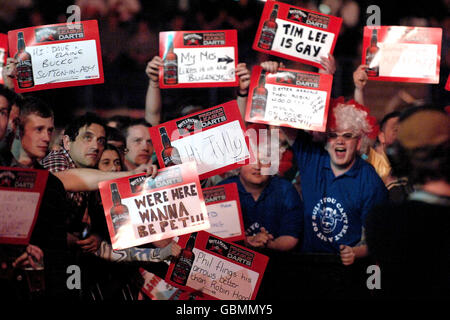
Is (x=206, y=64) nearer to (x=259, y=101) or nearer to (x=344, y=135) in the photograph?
(x=259, y=101)

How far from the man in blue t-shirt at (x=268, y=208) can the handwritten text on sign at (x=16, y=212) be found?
3.12 ft

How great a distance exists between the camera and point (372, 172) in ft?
9.18

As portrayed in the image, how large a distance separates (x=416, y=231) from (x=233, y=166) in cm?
96

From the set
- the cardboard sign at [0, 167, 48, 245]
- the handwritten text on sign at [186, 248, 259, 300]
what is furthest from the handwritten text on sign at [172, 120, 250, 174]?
the cardboard sign at [0, 167, 48, 245]

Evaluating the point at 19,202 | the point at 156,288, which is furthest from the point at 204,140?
the point at 19,202

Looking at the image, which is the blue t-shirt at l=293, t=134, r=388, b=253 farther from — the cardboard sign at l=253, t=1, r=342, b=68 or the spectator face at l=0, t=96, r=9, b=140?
the spectator face at l=0, t=96, r=9, b=140

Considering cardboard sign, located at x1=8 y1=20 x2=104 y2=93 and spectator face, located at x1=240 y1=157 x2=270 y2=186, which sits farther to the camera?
spectator face, located at x1=240 y1=157 x2=270 y2=186

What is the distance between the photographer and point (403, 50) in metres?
2.76

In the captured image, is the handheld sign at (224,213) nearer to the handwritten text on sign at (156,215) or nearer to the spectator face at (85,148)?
the handwritten text on sign at (156,215)

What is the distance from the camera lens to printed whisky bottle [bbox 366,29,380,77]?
2.76 m

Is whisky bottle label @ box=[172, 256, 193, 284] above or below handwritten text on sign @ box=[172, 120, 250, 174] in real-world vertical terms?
below

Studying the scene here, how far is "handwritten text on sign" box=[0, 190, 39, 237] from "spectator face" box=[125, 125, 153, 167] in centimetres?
49

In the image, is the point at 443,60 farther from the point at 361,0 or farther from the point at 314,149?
the point at 314,149
